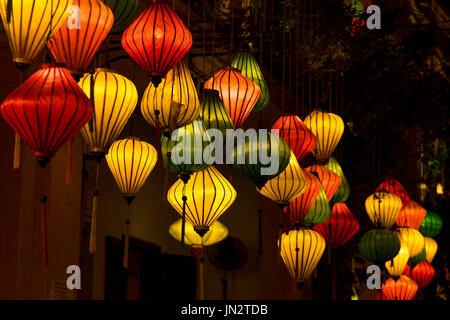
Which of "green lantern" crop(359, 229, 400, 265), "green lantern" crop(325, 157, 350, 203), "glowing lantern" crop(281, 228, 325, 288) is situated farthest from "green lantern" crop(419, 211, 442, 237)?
"glowing lantern" crop(281, 228, 325, 288)

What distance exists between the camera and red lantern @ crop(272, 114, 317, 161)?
19.0 ft

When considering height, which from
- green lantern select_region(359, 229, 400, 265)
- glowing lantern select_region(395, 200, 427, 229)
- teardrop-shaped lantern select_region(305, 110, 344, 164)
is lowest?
green lantern select_region(359, 229, 400, 265)

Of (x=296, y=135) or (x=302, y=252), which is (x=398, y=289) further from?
(x=296, y=135)

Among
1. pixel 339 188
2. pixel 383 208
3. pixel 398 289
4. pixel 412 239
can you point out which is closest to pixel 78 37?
pixel 339 188

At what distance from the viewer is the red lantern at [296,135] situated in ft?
19.0

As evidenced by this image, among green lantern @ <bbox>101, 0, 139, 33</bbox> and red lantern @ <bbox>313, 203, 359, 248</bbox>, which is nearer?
green lantern @ <bbox>101, 0, 139, 33</bbox>

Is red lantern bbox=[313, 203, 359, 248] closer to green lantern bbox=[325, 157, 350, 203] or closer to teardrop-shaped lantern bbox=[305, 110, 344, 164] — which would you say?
green lantern bbox=[325, 157, 350, 203]

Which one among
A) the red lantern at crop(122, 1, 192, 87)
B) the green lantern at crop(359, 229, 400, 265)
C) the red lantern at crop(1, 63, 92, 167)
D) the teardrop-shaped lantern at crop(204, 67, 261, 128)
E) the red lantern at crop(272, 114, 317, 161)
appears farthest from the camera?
the green lantern at crop(359, 229, 400, 265)

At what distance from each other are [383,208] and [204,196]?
10.8ft

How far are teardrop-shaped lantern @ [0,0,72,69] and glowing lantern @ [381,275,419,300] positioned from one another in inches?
216

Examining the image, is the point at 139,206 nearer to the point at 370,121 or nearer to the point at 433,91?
the point at 370,121

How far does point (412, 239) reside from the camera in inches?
330

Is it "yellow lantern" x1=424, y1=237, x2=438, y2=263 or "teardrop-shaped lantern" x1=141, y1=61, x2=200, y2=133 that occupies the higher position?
"teardrop-shaped lantern" x1=141, y1=61, x2=200, y2=133
